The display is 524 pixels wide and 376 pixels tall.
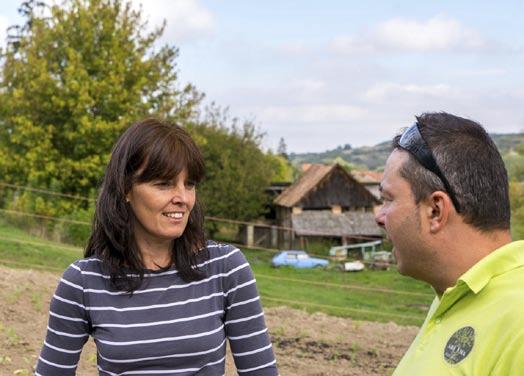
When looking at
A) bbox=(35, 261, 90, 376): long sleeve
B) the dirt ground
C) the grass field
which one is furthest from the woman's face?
the grass field

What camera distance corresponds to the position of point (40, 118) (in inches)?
957

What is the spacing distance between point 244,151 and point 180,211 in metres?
35.9

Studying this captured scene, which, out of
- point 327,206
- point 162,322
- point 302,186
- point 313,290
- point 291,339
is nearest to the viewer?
point 162,322

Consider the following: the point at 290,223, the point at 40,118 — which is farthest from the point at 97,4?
the point at 290,223

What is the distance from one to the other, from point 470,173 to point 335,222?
3665cm

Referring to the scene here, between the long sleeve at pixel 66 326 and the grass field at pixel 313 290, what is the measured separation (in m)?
7.94

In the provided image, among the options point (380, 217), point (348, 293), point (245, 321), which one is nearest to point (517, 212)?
point (348, 293)

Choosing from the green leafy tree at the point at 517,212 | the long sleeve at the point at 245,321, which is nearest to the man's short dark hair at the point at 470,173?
the long sleeve at the point at 245,321

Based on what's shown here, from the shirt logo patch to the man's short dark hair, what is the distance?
21cm

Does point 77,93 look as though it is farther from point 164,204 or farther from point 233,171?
point 164,204

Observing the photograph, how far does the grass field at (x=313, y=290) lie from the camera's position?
40.5ft

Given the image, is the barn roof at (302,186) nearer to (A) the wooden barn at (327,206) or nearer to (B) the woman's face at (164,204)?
(A) the wooden barn at (327,206)

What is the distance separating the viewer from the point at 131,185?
2.33m

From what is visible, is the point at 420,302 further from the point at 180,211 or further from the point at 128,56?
the point at 180,211
